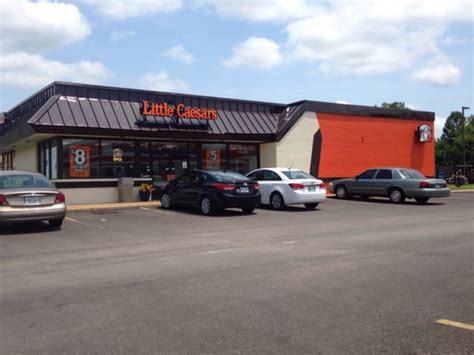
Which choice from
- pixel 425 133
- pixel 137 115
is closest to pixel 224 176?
pixel 137 115

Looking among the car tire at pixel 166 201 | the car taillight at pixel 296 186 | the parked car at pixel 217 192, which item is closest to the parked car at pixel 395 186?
the car taillight at pixel 296 186

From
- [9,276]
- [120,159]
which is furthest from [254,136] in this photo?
[9,276]

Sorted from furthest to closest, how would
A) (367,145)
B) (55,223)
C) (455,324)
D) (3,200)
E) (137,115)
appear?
(367,145), (137,115), (55,223), (3,200), (455,324)

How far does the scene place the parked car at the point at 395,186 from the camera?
2061cm

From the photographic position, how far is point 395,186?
21328mm

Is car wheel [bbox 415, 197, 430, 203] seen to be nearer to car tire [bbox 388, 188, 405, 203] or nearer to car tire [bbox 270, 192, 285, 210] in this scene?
car tire [bbox 388, 188, 405, 203]

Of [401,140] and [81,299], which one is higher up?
[401,140]

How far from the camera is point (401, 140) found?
30062 mm

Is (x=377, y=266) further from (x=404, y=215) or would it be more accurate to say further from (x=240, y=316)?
(x=404, y=215)

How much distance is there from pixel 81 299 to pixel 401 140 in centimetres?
2682

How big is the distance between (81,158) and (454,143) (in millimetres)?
97391

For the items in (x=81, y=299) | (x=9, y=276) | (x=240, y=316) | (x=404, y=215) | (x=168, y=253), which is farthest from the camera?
(x=404, y=215)

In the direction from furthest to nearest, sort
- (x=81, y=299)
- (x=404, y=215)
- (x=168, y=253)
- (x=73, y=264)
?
(x=404, y=215)
(x=168, y=253)
(x=73, y=264)
(x=81, y=299)

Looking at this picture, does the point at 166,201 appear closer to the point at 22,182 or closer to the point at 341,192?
the point at 22,182
